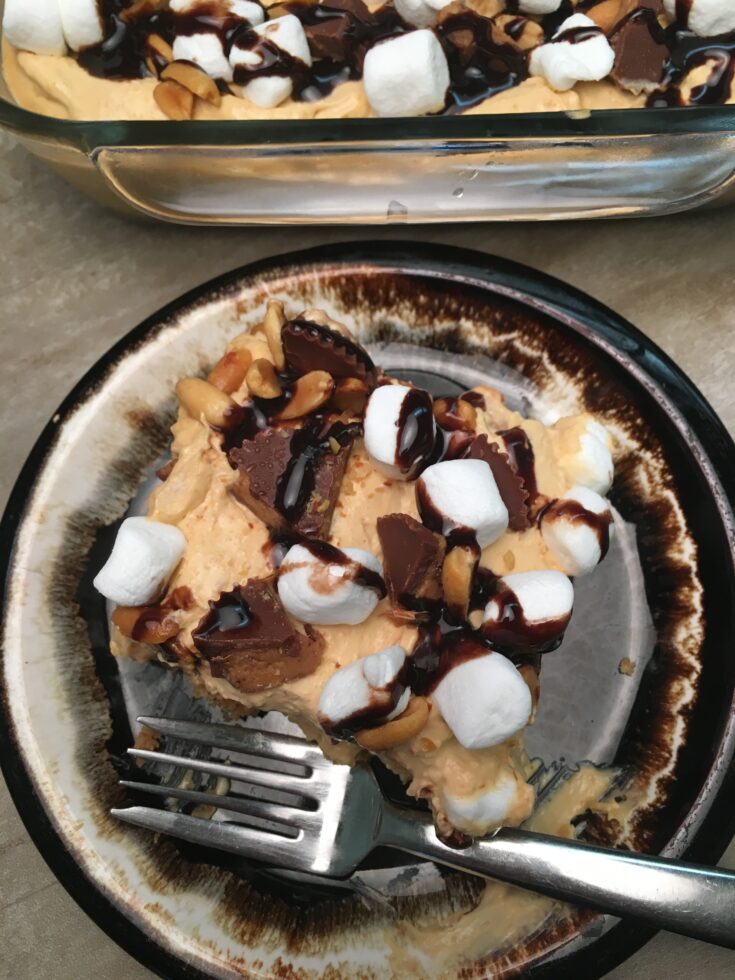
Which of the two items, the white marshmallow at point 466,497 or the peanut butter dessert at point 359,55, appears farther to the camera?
the peanut butter dessert at point 359,55

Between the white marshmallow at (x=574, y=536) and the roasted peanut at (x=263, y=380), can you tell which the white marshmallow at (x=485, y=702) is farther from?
the roasted peanut at (x=263, y=380)

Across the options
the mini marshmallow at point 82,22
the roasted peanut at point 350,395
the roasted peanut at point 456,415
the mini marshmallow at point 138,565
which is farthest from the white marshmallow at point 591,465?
the mini marshmallow at point 82,22

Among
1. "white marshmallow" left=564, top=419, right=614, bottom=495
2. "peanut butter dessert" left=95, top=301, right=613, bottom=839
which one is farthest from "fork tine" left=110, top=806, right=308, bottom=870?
"white marshmallow" left=564, top=419, right=614, bottom=495

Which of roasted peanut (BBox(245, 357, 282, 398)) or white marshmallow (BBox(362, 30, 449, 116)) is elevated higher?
white marshmallow (BBox(362, 30, 449, 116))

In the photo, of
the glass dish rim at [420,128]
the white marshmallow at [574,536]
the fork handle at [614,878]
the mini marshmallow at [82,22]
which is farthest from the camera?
the mini marshmallow at [82,22]


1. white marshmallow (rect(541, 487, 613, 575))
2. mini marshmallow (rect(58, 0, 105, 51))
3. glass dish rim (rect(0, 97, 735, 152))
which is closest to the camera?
white marshmallow (rect(541, 487, 613, 575))

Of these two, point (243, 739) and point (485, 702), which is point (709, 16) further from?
point (243, 739)

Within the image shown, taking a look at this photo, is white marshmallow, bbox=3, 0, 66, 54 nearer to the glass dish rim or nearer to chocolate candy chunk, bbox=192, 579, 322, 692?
the glass dish rim

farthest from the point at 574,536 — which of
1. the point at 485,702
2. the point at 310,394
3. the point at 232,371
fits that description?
the point at 232,371
